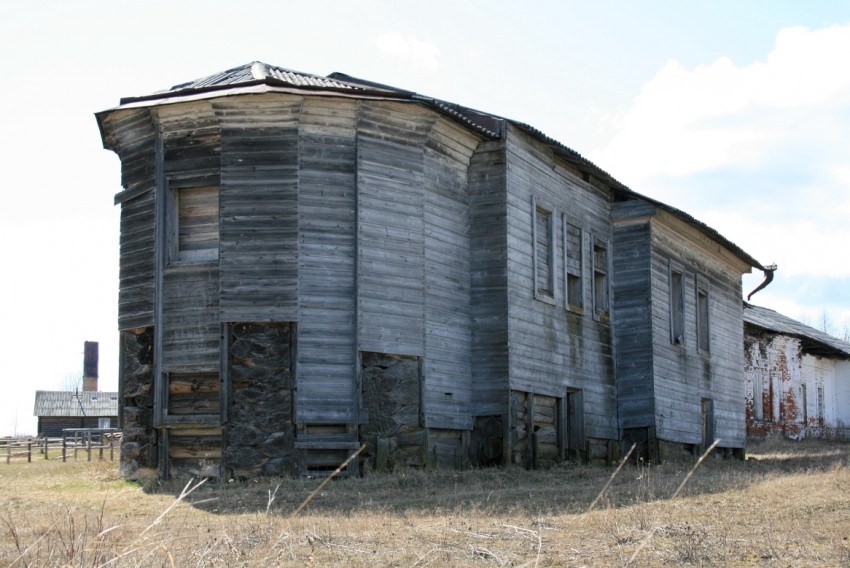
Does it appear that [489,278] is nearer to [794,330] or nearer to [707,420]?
[707,420]

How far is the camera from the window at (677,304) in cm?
2583

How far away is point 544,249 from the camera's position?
21641 mm

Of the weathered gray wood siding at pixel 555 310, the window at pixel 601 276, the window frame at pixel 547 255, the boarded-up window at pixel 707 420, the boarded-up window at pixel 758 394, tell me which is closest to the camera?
the weathered gray wood siding at pixel 555 310

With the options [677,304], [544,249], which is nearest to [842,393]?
[677,304]

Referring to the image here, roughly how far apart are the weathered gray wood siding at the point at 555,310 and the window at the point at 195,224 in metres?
5.45

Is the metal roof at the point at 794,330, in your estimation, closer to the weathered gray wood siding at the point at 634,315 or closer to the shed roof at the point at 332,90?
the weathered gray wood siding at the point at 634,315

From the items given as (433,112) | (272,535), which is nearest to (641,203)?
(433,112)

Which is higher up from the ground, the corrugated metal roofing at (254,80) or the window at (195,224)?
the corrugated metal roofing at (254,80)

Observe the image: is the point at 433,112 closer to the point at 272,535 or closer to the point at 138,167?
the point at 138,167

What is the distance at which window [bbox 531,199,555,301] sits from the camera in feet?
69.4

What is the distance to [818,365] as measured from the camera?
1845 inches

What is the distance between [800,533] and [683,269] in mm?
16581

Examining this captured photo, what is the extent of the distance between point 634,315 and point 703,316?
4.61 meters

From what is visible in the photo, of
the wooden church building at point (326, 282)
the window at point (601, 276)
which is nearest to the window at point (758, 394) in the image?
the window at point (601, 276)
